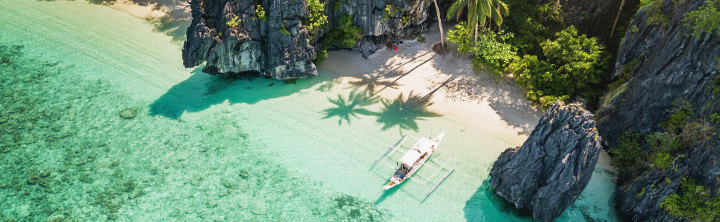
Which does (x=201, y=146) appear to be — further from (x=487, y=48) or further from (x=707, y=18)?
(x=707, y=18)

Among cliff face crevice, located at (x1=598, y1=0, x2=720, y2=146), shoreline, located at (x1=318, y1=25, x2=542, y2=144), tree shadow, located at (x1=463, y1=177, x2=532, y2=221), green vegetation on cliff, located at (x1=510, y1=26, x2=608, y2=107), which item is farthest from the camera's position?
shoreline, located at (x1=318, y1=25, x2=542, y2=144)

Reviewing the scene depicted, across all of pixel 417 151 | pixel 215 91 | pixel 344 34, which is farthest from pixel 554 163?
pixel 215 91

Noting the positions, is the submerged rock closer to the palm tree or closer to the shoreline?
the shoreline

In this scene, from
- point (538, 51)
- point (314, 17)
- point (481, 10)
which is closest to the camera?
point (481, 10)

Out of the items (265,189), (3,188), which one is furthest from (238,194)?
(3,188)

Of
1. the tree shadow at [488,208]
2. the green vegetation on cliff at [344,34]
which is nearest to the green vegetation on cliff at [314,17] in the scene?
the green vegetation on cliff at [344,34]

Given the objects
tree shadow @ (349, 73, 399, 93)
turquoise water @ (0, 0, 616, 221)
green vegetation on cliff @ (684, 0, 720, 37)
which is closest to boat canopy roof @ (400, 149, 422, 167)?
turquoise water @ (0, 0, 616, 221)

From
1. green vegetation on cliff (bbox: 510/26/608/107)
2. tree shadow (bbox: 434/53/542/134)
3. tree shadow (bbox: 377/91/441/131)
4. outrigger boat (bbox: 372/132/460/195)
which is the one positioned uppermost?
green vegetation on cliff (bbox: 510/26/608/107)

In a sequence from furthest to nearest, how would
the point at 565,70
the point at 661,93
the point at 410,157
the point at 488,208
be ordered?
the point at 565,70
the point at 410,157
the point at 488,208
the point at 661,93
